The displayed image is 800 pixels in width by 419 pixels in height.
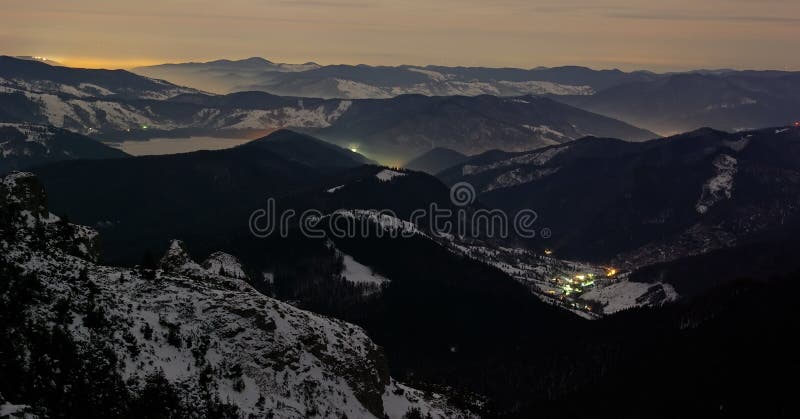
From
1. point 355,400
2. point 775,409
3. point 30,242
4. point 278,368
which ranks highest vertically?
point 30,242

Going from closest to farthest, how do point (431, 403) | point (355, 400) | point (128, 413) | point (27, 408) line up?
point (27, 408) → point (128, 413) → point (355, 400) → point (431, 403)

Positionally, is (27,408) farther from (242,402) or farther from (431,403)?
(431,403)

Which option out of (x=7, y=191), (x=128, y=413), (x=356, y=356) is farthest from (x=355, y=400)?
(x=7, y=191)

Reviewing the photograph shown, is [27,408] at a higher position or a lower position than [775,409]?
higher

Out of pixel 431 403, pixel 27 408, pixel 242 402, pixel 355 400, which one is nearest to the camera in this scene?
pixel 27 408

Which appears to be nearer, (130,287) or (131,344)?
(131,344)

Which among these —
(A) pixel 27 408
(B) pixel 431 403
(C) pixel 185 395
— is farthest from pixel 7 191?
(B) pixel 431 403
